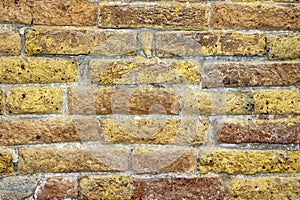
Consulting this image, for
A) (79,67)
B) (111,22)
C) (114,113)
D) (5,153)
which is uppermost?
(111,22)

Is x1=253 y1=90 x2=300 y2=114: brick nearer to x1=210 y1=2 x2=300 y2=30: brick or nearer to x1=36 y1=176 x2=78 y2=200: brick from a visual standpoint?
x1=210 y1=2 x2=300 y2=30: brick

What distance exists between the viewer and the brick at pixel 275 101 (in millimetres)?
1105

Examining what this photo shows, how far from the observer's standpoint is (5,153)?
1082mm

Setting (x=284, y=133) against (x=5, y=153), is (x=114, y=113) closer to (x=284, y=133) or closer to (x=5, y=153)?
(x=5, y=153)

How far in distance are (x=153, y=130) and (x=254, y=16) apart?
0.46 m

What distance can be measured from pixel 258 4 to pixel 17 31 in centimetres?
72

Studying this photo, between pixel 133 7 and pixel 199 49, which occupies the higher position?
pixel 133 7

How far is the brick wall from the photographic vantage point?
42.0 inches

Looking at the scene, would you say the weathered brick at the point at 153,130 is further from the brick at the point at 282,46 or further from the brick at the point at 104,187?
the brick at the point at 282,46

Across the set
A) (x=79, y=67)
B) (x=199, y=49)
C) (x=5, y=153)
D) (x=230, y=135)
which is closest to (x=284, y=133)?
(x=230, y=135)

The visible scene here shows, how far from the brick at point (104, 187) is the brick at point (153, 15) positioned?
18.2 inches

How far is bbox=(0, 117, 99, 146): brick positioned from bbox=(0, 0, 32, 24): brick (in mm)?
290

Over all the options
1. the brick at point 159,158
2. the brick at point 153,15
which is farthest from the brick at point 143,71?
the brick at point 159,158

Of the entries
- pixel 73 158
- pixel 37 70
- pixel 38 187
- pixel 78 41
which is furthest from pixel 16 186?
pixel 78 41
